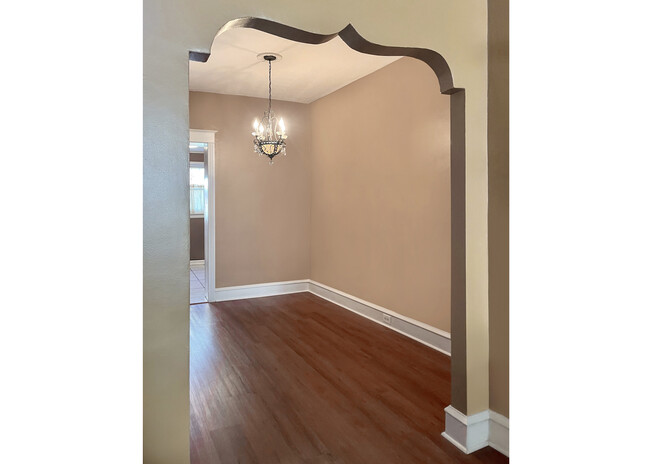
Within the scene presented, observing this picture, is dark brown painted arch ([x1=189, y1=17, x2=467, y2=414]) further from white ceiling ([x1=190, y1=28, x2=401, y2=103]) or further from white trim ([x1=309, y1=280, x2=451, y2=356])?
white ceiling ([x1=190, y1=28, x2=401, y2=103])

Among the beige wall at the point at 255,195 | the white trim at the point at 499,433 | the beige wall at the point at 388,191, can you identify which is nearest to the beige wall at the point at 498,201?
the white trim at the point at 499,433

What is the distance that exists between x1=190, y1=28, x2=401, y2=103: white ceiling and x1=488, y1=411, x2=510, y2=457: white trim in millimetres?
3061

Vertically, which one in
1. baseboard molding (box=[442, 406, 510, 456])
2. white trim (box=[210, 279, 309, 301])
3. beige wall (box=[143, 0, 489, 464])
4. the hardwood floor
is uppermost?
beige wall (box=[143, 0, 489, 464])

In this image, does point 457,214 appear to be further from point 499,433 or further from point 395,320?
point 395,320

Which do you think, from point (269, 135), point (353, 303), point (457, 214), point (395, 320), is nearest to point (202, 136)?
point (269, 135)

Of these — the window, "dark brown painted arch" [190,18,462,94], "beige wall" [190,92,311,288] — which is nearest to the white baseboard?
"beige wall" [190,92,311,288]

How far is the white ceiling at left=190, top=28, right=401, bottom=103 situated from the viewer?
140 inches

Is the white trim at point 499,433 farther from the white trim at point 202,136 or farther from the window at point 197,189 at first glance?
the window at point 197,189

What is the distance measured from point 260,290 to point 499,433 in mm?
3997

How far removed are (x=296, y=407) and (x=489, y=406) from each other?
3.77 ft
